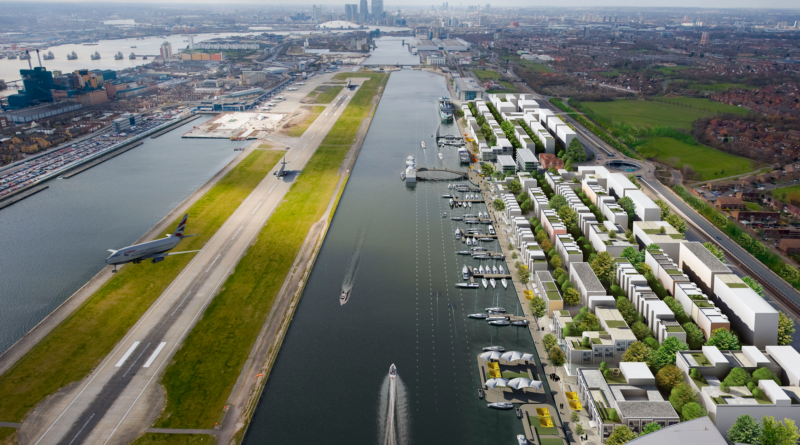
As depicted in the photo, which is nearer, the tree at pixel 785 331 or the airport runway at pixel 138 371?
the airport runway at pixel 138 371

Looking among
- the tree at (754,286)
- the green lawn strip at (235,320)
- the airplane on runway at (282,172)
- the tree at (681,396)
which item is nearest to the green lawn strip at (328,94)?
the airplane on runway at (282,172)

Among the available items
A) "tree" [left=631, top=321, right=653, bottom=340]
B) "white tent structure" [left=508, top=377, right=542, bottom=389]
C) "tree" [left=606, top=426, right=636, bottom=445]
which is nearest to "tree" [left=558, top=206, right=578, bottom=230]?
"tree" [left=631, top=321, right=653, bottom=340]

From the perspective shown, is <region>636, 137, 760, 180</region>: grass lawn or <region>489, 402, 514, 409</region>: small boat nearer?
<region>489, 402, 514, 409</region>: small boat

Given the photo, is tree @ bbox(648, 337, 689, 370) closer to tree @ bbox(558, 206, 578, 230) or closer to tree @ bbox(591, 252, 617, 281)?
tree @ bbox(591, 252, 617, 281)

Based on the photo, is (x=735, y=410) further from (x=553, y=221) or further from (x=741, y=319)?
(x=553, y=221)

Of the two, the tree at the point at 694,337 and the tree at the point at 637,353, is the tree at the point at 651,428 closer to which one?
the tree at the point at 637,353

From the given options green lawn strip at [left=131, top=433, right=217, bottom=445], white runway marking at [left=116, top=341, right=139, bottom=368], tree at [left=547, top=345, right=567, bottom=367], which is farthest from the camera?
white runway marking at [left=116, top=341, right=139, bottom=368]
